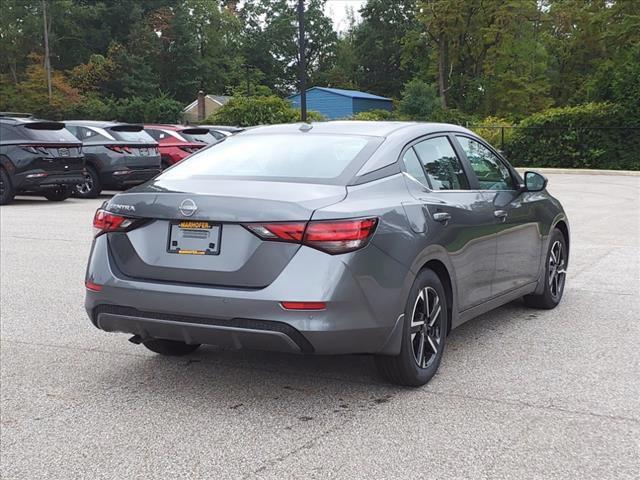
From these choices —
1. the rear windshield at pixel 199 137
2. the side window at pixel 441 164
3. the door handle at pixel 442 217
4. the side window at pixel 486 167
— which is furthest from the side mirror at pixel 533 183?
the rear windshield at pixel 199 137

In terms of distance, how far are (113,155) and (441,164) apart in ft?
45.1

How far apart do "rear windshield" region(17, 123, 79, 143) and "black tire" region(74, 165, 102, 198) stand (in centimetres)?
135

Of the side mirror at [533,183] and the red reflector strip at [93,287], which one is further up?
the side mirror at [533,183]

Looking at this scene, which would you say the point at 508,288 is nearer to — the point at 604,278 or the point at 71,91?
the point at 604,278

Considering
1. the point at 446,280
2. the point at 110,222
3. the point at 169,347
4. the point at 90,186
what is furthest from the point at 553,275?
the point at 90,186

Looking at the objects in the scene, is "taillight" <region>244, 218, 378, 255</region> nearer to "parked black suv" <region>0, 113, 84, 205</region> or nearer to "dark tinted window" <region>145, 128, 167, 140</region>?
"parked black suv" <region>0, 113, 84, 205</region>

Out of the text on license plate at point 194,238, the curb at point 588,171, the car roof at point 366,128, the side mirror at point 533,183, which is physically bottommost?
the curb at point 588,171

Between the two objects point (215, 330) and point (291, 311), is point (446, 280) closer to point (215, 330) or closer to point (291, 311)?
point (291, 311)

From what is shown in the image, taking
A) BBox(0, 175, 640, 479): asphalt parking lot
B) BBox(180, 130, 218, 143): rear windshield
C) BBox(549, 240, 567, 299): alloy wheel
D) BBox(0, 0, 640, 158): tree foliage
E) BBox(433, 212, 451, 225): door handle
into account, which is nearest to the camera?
BBox(0, 175, 640, 479): asphalt parking lot

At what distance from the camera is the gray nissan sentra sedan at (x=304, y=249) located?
4004 millimetres

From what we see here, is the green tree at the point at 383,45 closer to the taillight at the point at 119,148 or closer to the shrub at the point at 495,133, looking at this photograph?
the shrub at the point at 495,133

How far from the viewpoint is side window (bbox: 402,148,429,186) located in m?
4.86

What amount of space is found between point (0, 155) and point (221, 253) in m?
13.4

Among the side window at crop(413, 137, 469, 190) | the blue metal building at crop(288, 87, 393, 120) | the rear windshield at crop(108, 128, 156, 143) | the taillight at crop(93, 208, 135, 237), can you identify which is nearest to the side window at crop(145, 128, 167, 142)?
the rear windshield at crop(108, 128, 156, 143)
